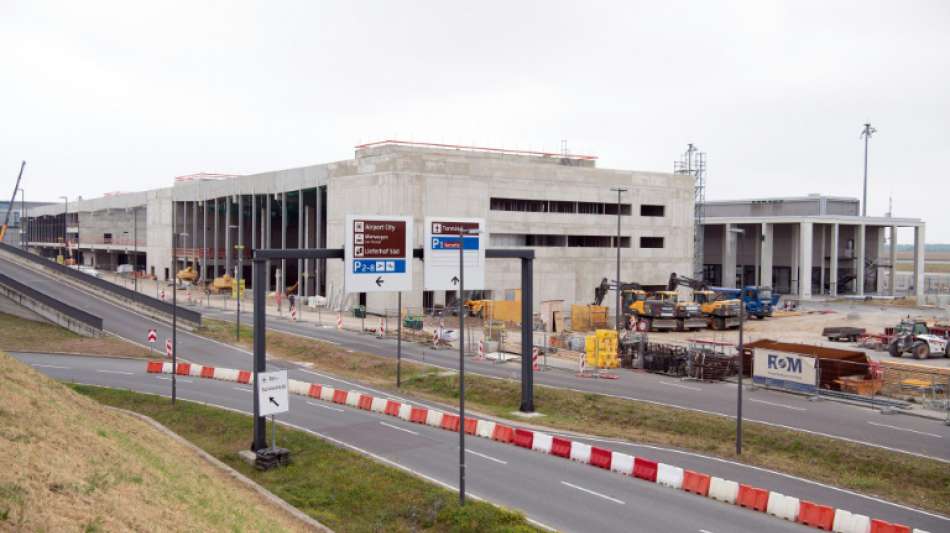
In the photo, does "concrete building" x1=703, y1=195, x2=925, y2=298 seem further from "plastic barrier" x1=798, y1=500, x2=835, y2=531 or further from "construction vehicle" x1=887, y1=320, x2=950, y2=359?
"plastic barrier" x1=798, y1=500, x2=835, y2=531

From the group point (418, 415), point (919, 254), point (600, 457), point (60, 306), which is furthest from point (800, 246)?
point (60, 306)

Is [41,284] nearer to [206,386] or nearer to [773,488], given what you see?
[206,386]

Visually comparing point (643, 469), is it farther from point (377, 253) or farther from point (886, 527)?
point (377, 253)

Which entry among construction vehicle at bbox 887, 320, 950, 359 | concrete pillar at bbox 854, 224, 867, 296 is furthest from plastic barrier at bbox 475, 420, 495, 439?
concrete pillar at bbox 854, 224, 867, 296

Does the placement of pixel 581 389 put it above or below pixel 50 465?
below

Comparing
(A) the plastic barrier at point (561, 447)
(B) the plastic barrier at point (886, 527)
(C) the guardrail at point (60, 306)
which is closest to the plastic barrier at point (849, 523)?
(B) the plastic barrier at point (886, 527)

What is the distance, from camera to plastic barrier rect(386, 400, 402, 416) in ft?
112

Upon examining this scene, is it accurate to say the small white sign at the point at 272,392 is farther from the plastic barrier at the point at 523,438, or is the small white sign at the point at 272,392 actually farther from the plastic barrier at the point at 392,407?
the plastic barrier at the point at 523,438

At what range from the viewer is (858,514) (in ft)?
67.6

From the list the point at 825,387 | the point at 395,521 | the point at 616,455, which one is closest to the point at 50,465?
the point at 395,521

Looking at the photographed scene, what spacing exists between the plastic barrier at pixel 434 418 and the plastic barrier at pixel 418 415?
0.62 feet

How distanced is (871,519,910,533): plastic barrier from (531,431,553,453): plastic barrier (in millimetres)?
11317

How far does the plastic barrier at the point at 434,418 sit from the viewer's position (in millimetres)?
32000

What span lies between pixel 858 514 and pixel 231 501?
16.8 meters
